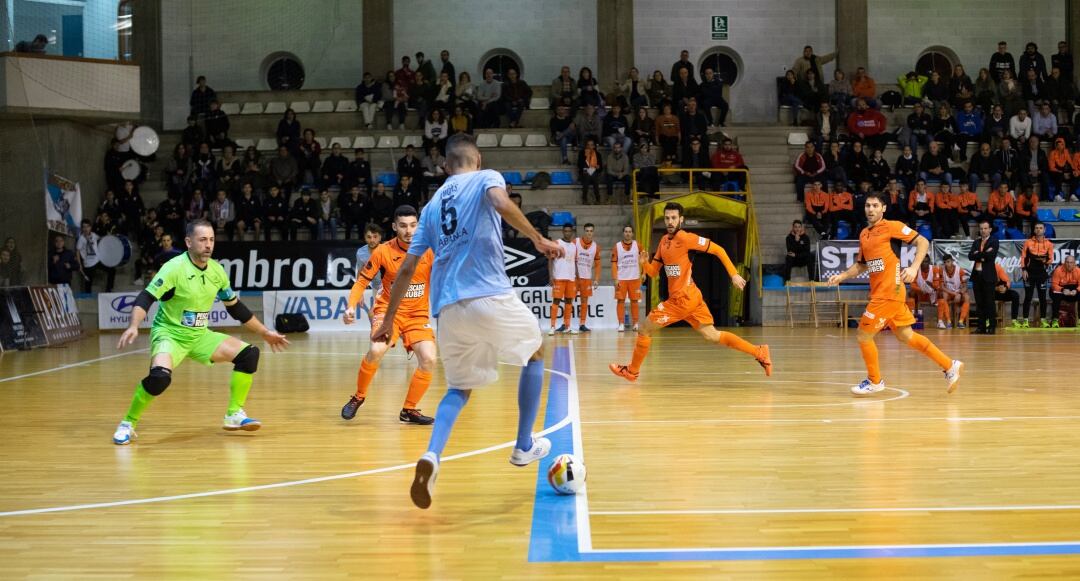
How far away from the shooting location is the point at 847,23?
30.0 metres

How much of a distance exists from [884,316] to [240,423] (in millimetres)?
6068

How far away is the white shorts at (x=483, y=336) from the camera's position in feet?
17.5

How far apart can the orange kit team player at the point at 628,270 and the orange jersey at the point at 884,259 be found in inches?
396

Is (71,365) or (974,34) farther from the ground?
(974,34)

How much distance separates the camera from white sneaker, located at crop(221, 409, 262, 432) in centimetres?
797

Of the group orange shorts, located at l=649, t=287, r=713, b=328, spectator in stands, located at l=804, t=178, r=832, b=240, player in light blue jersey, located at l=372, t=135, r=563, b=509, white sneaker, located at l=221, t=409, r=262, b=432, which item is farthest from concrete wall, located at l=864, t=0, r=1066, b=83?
player in light blue jersey, located at l=372, t=135, r=563, b=509

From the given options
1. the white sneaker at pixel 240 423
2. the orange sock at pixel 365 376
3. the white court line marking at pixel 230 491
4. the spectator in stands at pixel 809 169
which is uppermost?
the spectator in stands at pixel 809 169

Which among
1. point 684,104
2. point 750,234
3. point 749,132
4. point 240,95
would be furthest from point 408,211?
point 240,95

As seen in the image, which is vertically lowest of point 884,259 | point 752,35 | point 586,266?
point 884,259

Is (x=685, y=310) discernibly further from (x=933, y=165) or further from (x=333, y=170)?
(x=933, y=165)

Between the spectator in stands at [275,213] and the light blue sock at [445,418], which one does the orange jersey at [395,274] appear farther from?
the spectator in stands at [275,213]

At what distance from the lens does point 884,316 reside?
10.1m

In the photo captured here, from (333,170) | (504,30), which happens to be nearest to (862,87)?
(504,30)

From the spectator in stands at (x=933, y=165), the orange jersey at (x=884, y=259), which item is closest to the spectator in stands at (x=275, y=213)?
the spectator in stands at (x=933, y=165)
